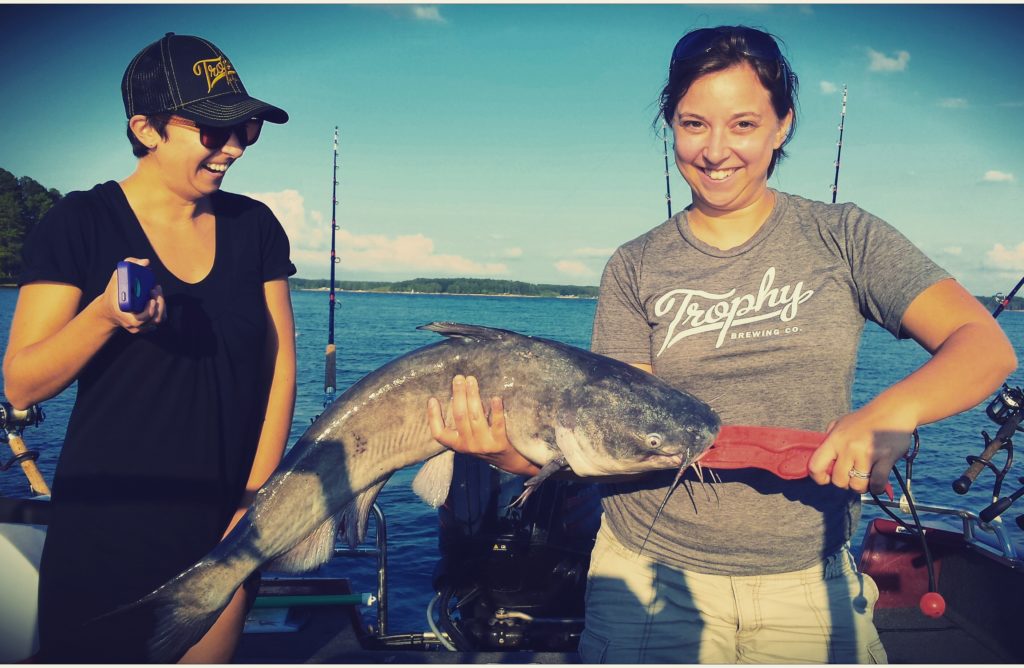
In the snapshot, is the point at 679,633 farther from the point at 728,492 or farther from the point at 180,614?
the point at 180,614

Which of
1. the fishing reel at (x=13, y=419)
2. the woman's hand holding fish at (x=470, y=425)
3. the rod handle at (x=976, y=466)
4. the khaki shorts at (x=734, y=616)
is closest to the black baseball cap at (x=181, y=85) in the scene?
the woman's hand holding fish at (x=470, y=425)

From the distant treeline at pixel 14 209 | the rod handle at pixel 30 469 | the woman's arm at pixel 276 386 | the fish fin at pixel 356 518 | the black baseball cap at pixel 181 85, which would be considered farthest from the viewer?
the distant treeline at pixel 14 209

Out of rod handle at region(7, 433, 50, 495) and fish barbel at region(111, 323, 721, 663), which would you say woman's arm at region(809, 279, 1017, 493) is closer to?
fish barbel at region(111, 323, 721, 663)

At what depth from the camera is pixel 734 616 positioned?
7.86ft

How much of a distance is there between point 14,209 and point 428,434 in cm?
4856

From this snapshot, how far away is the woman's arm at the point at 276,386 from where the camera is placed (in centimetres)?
292

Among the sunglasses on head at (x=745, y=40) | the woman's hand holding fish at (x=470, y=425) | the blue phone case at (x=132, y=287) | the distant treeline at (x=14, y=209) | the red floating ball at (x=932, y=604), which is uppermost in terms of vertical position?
the distant treeline at (x=14, y=209)

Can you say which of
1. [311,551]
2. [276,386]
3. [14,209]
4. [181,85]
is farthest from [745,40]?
[14,209]

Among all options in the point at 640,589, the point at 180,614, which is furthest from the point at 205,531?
Answer: the point at 640,589

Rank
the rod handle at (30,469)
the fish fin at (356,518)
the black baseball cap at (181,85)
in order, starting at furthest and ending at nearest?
1. the rod handle at (30,469)
2. the fish fin at (356,518)
3. the black baseball cap at (181,85)

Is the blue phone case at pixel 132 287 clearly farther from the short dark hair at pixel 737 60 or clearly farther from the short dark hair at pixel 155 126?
the short dark hair at pixel 737 60

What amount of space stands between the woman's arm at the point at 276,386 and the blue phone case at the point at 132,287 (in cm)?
78

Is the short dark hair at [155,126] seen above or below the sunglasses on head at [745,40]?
below

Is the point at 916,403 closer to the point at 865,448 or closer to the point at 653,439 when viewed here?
the point at 865,448
